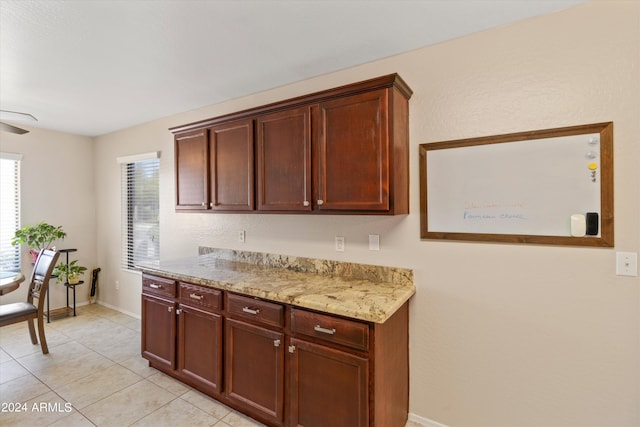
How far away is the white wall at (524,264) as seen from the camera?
160cm

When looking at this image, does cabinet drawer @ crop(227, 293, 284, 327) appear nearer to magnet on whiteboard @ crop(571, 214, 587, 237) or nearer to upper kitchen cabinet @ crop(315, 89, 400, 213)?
upper kitchen cabinet @ crop(315, 89, 400, 213)

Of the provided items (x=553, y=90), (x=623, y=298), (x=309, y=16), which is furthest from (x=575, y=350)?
(x=309, y=16)

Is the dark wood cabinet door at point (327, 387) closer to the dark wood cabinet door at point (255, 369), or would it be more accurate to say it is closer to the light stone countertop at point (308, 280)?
the dark wood cabinet door at point (255, 369)

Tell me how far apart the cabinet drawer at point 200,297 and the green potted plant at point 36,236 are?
2.73 meters

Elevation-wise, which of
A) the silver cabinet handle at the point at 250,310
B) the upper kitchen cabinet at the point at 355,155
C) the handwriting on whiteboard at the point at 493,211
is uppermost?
the upper kitchen cabinet at the point at 355,155

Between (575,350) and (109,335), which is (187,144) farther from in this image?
(575,350)

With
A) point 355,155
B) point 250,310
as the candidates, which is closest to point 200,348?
point 250,310

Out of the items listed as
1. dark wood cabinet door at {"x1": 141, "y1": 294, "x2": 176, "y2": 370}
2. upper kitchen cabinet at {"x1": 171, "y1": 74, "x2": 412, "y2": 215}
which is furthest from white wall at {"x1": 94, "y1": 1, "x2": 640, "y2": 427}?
dark wood cabinet door at {"x1": 141, "y1": 294, "x2": 176, "y2": 370}

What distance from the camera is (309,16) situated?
1788 millimetres

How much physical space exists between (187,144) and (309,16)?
1748 millimetres

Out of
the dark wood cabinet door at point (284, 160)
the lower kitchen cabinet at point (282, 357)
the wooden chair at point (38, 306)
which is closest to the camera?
the lower kitchen cabinet at point (282, 357)

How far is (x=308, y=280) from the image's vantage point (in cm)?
232

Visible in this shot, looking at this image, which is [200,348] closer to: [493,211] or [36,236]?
[493,211]

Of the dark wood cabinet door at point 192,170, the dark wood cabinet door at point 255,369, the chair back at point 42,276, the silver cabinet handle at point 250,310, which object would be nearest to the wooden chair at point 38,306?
Result: the chair back at point 42,276
